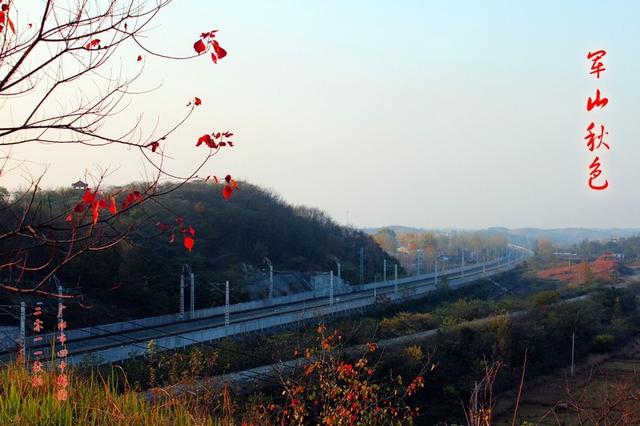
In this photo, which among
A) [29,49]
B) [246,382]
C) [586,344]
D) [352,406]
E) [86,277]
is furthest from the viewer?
[586,344]

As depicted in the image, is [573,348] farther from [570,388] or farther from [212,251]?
[212,251]

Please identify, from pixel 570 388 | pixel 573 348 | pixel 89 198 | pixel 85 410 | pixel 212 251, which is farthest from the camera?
pixel 212 251

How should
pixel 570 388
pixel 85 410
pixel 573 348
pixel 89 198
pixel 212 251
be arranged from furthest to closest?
pixel 212 251 < pixel 573 348 < pixel 570 388 < pixel 85 410 < pixel 89 198

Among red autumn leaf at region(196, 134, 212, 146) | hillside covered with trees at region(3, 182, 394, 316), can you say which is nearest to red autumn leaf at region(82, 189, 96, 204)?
red autumn leaf at region(196, 134, 212, 146)

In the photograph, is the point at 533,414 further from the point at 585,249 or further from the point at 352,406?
the point at 585,249

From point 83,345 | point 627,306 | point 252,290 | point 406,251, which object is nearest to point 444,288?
point 627,306

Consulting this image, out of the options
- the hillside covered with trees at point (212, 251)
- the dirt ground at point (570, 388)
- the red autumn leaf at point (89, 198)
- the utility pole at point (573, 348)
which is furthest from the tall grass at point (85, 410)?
the utility pole at point (573, 348)

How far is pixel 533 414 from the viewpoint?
20984 mm

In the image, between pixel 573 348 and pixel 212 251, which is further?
pixel 212 251

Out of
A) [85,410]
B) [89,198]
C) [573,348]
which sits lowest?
[573,348]

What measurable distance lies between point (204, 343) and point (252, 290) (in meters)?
14.1

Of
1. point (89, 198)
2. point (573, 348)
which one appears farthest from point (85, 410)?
point (573, 348)

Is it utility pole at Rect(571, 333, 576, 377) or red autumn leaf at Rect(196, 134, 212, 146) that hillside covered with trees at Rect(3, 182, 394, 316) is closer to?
red autumn leaf at Rect(196, 134, 212, 146)

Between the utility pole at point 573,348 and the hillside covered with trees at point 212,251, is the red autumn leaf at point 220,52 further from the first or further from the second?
the utility pole at point 573,348
